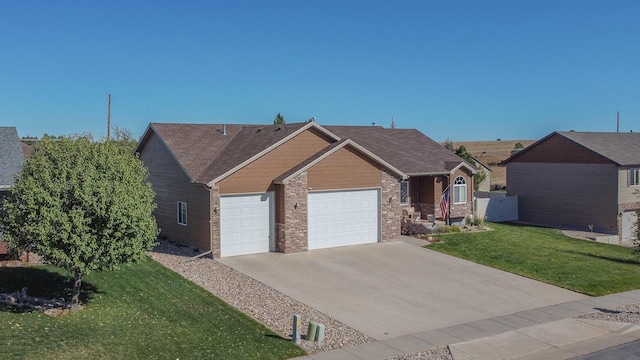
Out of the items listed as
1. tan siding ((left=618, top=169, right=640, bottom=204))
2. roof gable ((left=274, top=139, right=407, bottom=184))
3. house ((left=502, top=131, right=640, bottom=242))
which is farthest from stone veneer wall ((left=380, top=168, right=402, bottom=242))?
tan siding ((left=618, top=169, right=640, bottom=204))

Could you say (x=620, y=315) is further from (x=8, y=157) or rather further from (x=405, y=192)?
(x=8, y=157)

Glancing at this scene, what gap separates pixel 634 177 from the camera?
33.8 meters

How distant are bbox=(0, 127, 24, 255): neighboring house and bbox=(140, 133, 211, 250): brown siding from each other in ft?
21.3

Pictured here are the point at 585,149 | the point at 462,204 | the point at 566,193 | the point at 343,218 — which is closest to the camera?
the point at 343,218

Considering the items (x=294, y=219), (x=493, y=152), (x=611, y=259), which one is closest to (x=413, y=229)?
(x=294, y=219)

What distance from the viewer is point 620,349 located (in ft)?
44.2

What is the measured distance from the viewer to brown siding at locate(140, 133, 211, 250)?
2241 centimetres

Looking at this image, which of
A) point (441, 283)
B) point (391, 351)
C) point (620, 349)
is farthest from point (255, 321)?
point (620, 349)

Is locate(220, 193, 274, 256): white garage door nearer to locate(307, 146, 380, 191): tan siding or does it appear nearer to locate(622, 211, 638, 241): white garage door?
locate(307, 146, 380, 191): tan siding

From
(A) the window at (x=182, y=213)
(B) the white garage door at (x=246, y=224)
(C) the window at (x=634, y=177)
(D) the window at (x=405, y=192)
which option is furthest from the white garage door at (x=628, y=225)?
(A) the window at (x=182, y=213)

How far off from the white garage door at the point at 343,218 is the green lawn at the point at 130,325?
7.50 meters

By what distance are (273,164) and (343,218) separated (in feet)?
13.1

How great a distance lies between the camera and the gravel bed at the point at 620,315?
15734mm

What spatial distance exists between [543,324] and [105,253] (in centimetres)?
1138
